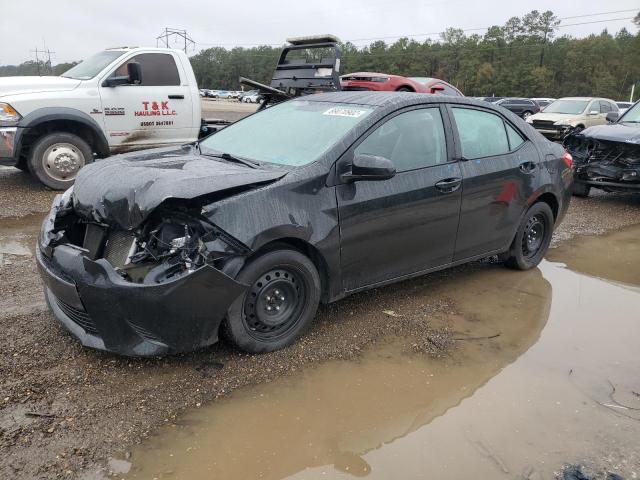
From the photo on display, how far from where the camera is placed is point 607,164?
8805 millimetres

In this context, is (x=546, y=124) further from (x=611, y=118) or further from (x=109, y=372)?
(x=109, y=372)

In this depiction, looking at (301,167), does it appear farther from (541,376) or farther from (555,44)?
(555,44)

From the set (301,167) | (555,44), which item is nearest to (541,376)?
(301,167)

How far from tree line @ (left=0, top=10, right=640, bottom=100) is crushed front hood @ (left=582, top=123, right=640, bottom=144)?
229 feet

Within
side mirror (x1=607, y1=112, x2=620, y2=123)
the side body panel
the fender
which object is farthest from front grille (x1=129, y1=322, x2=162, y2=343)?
side mirror (x1=607, y1=112, x2=620, y2=123)

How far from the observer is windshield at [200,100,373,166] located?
3.89 meters

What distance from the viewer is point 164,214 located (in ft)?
10.6

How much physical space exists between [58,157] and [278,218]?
18.2 ft

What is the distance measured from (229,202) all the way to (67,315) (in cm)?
127

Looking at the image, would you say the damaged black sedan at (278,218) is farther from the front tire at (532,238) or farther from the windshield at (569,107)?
the windshield at (569,107)

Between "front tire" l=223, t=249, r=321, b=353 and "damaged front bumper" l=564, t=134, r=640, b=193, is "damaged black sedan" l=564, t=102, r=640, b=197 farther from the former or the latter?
"front tire" l=223, t=249, r=321, b=353

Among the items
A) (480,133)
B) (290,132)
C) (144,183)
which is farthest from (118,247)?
(480,133)

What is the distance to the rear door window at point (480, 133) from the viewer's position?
4566mm

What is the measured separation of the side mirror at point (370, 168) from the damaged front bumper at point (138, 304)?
1137 mm
